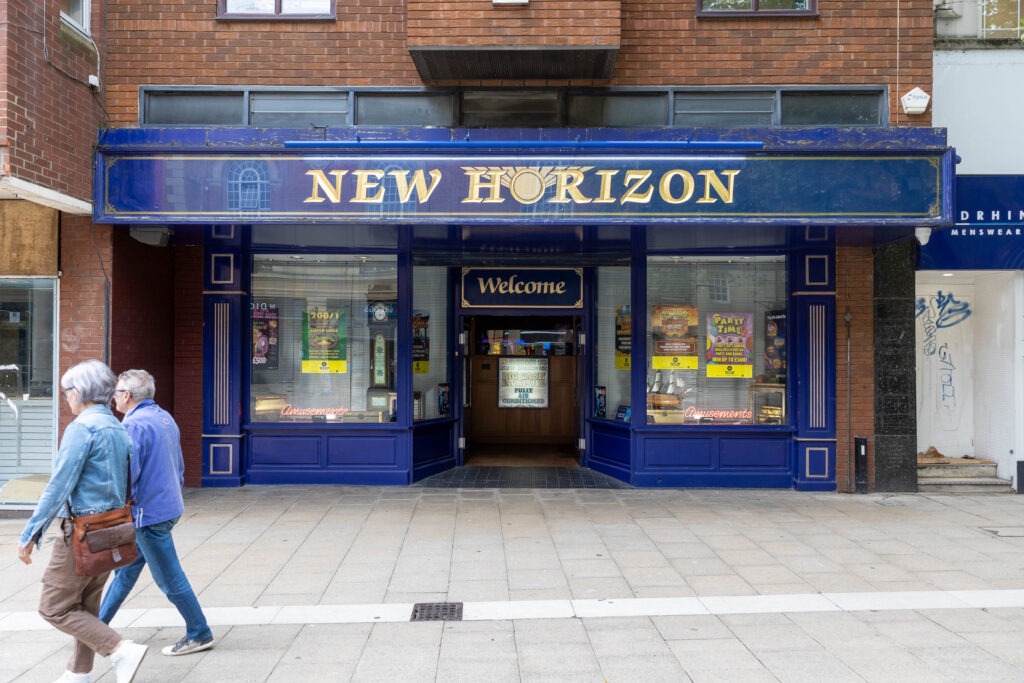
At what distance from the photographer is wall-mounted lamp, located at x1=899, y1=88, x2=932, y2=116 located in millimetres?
8367

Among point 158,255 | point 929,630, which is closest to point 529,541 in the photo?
point 929,630

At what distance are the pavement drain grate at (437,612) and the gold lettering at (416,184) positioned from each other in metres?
4.12

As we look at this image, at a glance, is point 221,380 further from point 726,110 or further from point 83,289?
point 726,110

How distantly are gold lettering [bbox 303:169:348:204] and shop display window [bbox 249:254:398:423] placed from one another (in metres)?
1.84

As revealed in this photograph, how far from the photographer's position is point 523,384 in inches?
503

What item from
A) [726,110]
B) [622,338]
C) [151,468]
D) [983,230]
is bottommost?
[151,468]

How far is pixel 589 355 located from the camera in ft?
33.4

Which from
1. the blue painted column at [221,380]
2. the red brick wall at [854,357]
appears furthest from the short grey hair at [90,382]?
the red brick wall at [854,357]

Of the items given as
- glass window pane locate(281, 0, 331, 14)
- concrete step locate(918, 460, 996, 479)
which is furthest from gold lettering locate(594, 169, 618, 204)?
concrete step locate(918, 460, 996, 479)

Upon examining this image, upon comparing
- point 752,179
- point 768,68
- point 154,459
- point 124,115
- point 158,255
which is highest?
point 768,68

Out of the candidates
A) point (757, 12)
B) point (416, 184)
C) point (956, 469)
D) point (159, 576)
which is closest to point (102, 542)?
point (159, 576)

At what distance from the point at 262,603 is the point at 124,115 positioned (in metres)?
6.10

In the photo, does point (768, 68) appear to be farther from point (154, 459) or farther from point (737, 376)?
point (154, 459)

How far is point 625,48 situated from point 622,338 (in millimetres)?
3659
